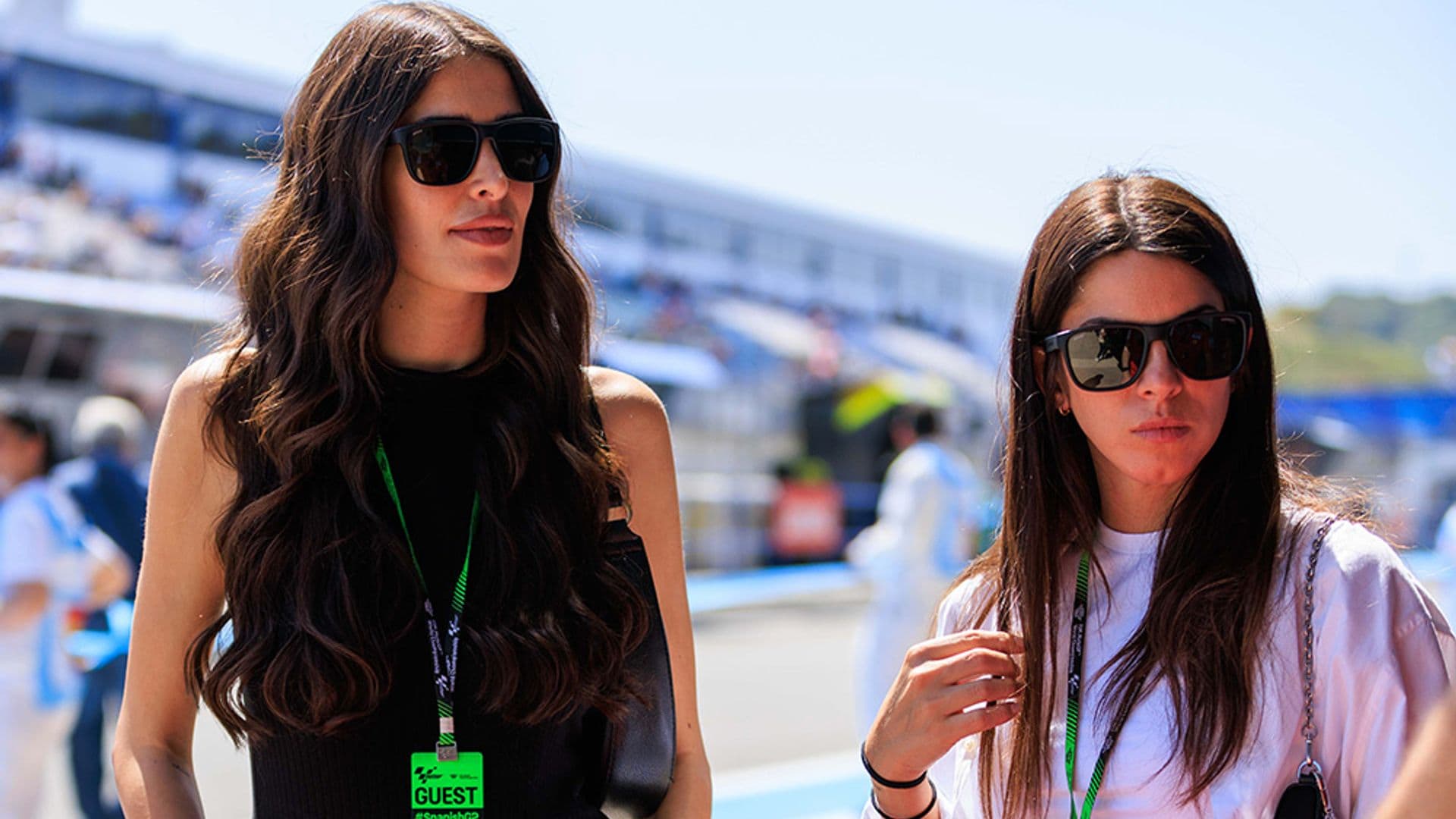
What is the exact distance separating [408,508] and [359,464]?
0.09 m

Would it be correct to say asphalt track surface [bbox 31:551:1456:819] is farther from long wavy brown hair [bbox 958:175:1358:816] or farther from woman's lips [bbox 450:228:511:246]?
woman's lips [bbox 450:228:511:246]

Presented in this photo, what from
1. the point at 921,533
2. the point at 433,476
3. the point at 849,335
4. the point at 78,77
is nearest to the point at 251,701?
the point at 433,476

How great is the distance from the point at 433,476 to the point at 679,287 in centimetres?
2225

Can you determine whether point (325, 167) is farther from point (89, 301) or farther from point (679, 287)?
point (679, 287)

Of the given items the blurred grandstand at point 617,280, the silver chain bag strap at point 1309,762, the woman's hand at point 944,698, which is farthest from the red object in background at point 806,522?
the silver chain bag strap at point 1309,762

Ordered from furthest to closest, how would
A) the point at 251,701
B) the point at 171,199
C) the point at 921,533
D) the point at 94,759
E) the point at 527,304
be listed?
the point at 171,199 < the point at 921,533 < the point at 94,759 < the point at 527,304 < the point at 251,701

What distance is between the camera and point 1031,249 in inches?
74.4

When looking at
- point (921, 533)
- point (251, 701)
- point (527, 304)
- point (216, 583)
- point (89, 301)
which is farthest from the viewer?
point (89, 301)

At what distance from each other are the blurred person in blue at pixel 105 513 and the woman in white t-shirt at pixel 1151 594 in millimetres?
5072

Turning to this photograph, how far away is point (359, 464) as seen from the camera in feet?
5.90

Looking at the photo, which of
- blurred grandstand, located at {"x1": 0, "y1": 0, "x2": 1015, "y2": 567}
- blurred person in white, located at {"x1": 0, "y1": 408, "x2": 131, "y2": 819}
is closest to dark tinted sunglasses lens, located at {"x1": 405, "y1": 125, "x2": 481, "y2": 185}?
blurred person in white, located at {"x1": 0, "y1": 408, "x2": 131, "y2": 819}

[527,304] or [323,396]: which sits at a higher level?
[527,304]

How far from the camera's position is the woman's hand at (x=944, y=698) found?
1646 mm

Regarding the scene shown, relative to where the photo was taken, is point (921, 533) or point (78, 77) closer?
point (921, 533)
